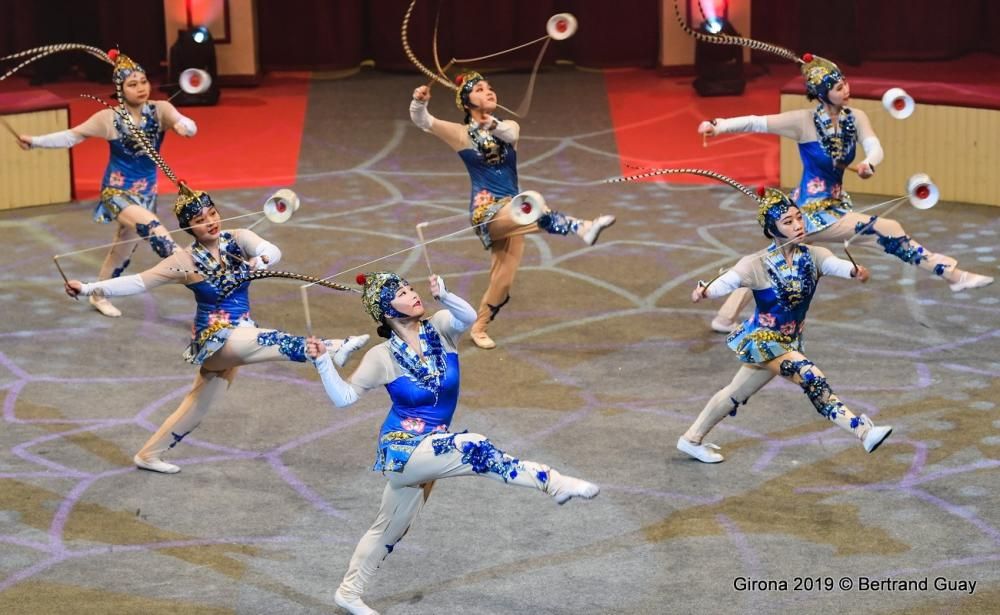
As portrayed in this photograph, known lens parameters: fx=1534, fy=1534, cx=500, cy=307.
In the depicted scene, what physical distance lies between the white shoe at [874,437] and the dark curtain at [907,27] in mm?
9445

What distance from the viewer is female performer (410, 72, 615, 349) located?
8664mm

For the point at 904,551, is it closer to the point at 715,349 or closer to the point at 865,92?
the point at 715,349

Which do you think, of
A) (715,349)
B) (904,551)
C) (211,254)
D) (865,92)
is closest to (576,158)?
(865,92)

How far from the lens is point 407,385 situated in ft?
19.4

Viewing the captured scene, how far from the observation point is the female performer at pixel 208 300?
7.00 m

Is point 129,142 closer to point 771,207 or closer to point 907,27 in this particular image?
point 771,207

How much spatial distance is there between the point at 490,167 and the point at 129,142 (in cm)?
224

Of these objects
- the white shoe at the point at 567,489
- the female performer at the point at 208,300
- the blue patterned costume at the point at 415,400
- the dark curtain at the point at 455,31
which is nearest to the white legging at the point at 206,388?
the female performer at the point at 208,300

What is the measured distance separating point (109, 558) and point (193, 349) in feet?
3.70

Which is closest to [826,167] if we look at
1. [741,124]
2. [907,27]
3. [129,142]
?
[741,124]

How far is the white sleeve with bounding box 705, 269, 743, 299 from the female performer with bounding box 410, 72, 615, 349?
5.75 ft

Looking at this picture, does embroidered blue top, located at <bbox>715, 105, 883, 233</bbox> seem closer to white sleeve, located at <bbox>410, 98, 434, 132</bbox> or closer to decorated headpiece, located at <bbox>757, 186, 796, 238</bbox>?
decorated headpiece, located at <bbox>757, 186, 796, 238</bbox>

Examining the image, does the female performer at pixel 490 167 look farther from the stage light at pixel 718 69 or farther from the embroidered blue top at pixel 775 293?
the stage light at pixel 718 69

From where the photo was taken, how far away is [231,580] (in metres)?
6.26
